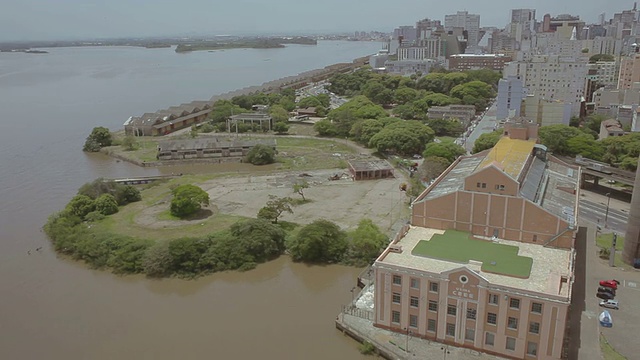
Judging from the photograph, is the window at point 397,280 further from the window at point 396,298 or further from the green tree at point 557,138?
the green tree at point 557,138

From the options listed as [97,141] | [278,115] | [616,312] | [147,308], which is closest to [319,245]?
[147,308]

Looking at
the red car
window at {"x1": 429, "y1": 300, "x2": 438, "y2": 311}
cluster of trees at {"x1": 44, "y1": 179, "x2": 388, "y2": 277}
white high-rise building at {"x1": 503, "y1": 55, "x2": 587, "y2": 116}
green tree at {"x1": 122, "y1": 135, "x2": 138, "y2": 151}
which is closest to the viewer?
window at {"x1": 429, "y1": 300, "x2": 438, "y2": 311}

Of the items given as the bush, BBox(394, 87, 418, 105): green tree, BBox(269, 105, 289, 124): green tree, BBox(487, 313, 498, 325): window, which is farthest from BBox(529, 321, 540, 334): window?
BBox(394, 87, 418, 105): green tree

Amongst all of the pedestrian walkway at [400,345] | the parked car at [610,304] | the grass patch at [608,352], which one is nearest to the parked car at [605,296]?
the parked car at [610,304]

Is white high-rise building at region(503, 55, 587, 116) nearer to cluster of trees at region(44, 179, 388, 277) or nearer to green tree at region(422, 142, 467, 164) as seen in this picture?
green tree at region(422, 142, 467, 164)

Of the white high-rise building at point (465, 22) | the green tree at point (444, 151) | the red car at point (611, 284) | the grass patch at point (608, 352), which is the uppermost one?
the white high-rise building at point (465, 22)
